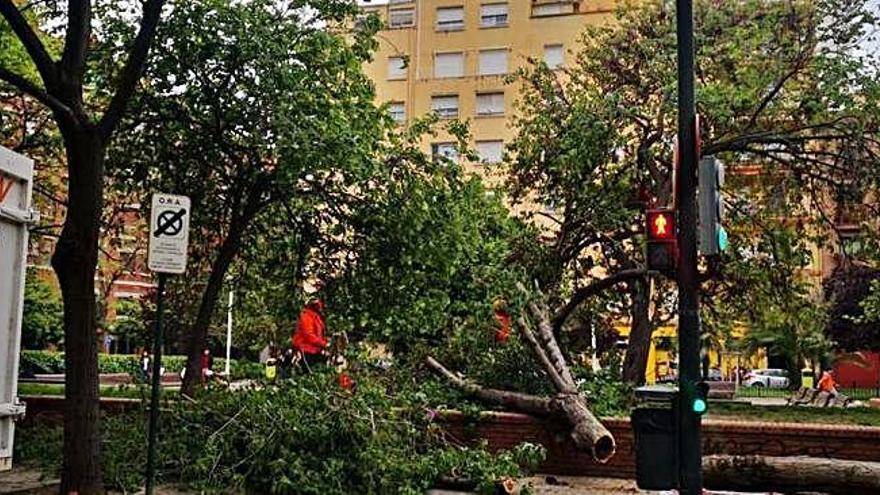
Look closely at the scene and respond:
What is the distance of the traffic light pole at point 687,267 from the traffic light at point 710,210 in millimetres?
71

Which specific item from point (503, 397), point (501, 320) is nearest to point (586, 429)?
point (503, 397)

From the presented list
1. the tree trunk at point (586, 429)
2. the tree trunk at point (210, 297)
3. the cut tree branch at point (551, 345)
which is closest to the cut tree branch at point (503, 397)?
the tree trunk at point (586, 429)

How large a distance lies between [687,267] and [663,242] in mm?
293

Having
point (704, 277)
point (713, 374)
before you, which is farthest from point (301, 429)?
point (713, 374)

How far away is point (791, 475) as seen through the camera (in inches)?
405

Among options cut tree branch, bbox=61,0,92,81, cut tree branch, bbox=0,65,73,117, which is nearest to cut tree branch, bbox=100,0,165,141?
cut tree branch, bbox=0,65,73,117

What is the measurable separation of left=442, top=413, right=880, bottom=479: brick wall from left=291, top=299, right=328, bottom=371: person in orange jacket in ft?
7.09

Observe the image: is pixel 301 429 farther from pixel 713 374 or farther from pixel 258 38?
pixel 713 374

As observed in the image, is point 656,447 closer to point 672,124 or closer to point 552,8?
point 672,124

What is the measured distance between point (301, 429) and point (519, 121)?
12.1m

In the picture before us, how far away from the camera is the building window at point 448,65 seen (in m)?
59.8

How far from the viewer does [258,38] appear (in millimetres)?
12477

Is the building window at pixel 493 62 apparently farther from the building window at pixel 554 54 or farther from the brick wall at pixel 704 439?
the brick wall at pixel 704 439

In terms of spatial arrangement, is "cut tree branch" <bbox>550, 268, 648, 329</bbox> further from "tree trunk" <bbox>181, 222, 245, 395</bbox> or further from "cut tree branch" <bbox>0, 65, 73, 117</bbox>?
"cut tree branch" <bbox>0, 65, 73, 117</bbox>
